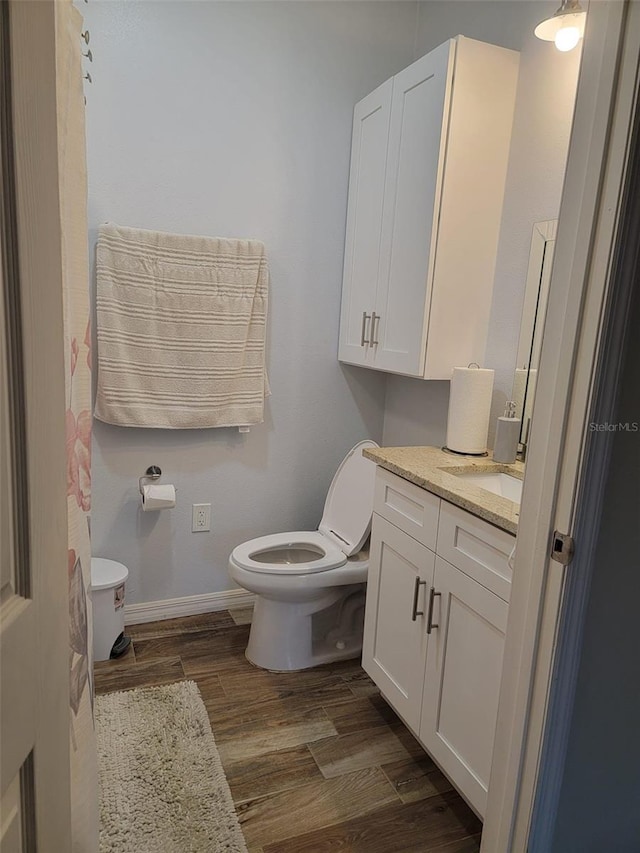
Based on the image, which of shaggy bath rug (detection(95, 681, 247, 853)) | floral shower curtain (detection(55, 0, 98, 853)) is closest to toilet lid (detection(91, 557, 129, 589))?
shaggy bath rug (detection(95, 681, 247, 853))

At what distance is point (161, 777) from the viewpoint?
1689 mm

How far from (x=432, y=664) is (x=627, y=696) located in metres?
0.55

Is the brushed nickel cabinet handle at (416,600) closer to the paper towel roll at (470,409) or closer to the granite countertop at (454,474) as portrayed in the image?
the granite countertop at (454,474)

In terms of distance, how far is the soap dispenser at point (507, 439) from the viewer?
1.90 m

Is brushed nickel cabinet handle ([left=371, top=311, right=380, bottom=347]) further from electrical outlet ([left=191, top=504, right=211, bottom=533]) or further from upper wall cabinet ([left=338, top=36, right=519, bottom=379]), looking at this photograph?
electrical outlet ([left=191, top=504, right=211, bottom=533])

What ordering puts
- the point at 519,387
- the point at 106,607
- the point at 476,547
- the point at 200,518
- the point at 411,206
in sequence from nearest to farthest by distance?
1. the point at 476,547
2. the point at 519,387
3. the point at 411,206
4. the point at 106,607
5. the point at 200,518

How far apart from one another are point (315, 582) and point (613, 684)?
116cm

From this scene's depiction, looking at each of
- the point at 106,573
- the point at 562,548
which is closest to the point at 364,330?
the point at 106,573

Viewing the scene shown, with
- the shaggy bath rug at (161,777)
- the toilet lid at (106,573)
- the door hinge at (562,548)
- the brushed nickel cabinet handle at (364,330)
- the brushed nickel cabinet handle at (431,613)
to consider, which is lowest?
the shaggy bath rug at (161,777)

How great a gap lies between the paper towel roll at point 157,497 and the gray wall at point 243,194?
132 millimetres

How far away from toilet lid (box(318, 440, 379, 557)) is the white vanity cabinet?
329mm

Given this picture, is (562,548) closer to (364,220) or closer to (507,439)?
(507,439)

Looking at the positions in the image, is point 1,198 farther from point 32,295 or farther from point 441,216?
point 441,216

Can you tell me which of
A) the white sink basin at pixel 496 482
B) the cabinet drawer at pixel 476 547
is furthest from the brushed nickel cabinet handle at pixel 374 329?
the cabinet drawer at pixel 476 547
